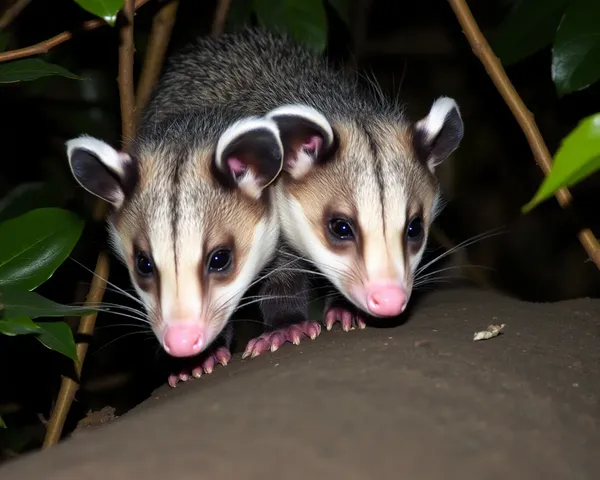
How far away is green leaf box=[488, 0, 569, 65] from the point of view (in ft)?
9.48

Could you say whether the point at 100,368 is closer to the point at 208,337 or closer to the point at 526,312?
the point at 208,337

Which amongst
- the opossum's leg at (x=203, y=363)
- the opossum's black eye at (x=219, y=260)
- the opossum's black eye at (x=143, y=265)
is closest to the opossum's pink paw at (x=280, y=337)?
the opossum's leg at (x=203, y=363)

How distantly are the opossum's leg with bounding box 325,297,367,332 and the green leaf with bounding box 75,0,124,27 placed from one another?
3.71 ft

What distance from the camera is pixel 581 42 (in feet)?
8.26

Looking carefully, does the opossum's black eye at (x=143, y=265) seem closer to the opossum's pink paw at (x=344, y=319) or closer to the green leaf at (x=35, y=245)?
the green leaf at (x=35, y=245)

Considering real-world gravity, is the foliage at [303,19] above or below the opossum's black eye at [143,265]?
above

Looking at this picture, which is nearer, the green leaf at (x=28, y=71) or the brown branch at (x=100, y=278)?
the green leaf at (x=28, y=71)

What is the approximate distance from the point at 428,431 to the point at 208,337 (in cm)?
101

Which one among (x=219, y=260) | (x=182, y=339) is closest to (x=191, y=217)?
(x=219, y=260)

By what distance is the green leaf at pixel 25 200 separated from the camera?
324 cm

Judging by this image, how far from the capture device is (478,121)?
539 cm

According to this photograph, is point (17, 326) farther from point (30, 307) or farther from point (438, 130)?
point (438, 130)

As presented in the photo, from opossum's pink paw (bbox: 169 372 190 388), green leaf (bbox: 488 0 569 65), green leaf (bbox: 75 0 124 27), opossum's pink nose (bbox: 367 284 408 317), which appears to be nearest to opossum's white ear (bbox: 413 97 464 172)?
green leaf (bbox: 488 0 569 65)

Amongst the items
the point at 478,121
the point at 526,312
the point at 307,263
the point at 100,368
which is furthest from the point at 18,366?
the point at 478,121
